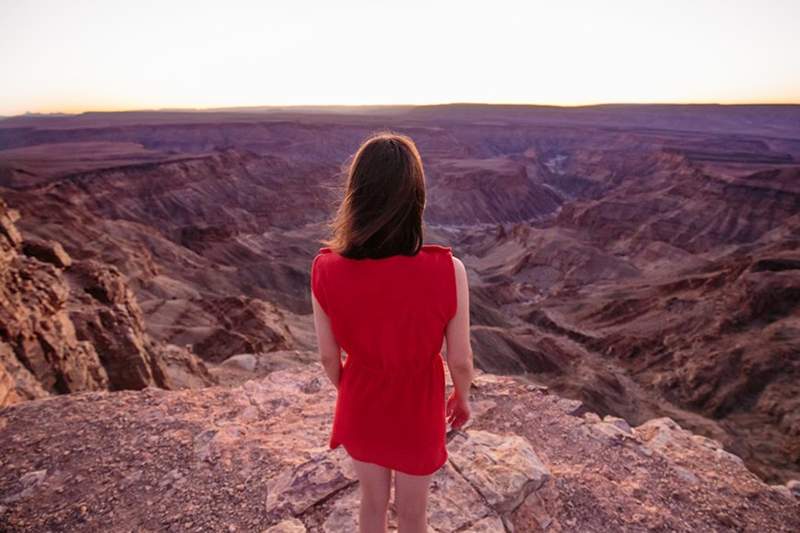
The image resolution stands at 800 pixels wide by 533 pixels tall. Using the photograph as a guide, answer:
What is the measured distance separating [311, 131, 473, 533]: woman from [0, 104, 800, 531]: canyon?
477 mm

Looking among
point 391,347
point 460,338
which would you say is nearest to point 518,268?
point 460,338

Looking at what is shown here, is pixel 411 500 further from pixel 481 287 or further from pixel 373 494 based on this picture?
pixel 481 287

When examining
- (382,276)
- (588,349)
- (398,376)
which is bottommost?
(588,349)

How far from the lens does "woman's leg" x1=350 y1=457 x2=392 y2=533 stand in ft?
6.76

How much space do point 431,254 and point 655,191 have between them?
66171mm

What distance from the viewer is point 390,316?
1723 mm

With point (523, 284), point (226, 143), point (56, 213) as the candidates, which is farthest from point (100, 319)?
point (226, 143)

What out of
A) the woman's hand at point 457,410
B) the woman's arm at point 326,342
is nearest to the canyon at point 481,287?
the woman's arm at point 326,342

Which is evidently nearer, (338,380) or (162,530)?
(338,380)

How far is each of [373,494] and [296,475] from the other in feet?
5.83

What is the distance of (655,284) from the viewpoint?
1353 inches

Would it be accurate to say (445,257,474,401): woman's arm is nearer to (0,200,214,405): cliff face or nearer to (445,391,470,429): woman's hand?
(445,391,470,429): woman's hand

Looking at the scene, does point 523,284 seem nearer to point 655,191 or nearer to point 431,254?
point 655,191

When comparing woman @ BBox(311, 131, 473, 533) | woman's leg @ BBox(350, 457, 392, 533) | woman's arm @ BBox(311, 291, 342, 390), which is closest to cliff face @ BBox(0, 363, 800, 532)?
woman's leg @ BBox(350, 457, 392, 533)
